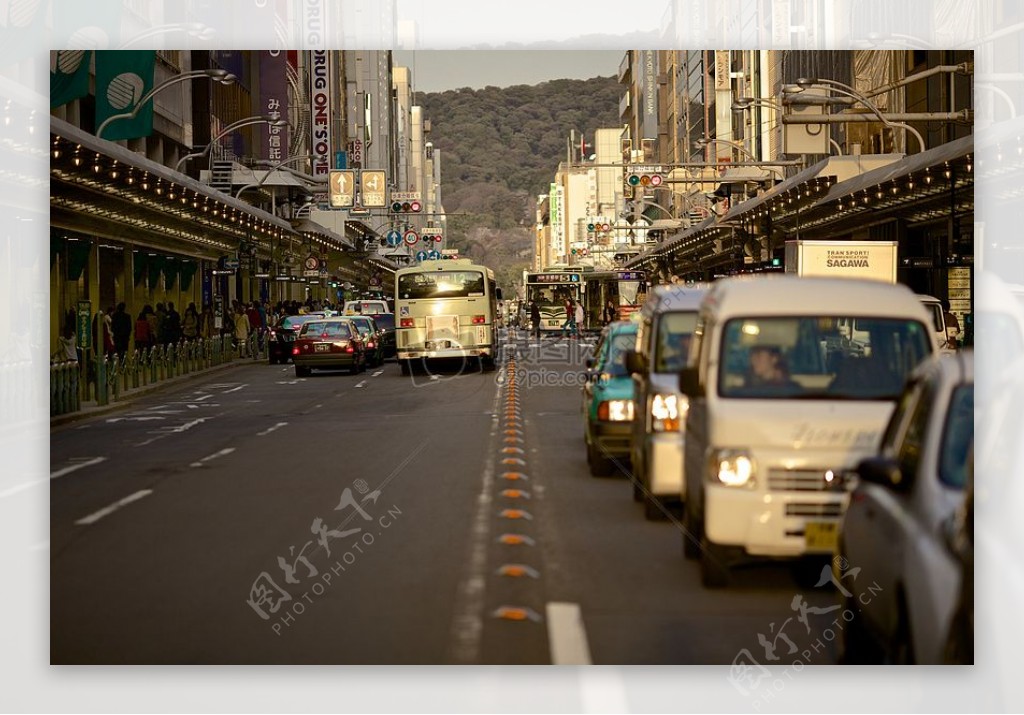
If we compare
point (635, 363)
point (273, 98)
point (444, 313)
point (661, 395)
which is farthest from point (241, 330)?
point (661, 395)

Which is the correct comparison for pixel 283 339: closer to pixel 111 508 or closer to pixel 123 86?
pixel 123 86

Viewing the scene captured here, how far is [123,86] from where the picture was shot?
3462cm

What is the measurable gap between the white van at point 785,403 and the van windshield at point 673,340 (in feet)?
9.49

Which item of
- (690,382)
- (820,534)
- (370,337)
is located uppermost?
(690,382)

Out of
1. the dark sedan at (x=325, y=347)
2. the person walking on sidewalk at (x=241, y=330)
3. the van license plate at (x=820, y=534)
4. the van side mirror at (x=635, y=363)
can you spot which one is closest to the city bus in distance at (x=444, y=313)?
the dark sedan at (x=325, y=347)

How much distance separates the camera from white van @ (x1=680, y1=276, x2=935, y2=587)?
891cm

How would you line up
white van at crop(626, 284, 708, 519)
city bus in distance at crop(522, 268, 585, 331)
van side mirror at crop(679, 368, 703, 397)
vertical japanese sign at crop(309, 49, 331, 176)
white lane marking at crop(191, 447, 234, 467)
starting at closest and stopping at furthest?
van side mirror at crop(679, 368, 703, 397) < white van at crop(626, 284, 708, 519) < white lane marking at crop(191, 447, 234, 467) < city bus in distance at crop(522, 268, 585, 331) < vertical japanese sign at crop(309, 49, 331, 176)

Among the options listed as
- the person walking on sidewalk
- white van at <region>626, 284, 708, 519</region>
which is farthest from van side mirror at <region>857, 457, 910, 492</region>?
the person walking on sidewalk

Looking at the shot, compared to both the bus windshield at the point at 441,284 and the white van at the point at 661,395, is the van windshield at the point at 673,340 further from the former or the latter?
the bus windshield at the point at 441,284

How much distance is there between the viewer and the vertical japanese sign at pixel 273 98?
272 feet

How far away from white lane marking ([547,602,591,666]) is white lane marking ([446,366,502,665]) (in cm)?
39

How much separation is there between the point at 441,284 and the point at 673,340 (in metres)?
31.4

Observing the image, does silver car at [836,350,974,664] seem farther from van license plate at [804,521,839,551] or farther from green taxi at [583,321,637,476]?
green taxi at [583,321,637,476]

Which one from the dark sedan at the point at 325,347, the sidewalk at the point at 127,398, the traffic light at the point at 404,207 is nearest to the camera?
the sidewalk at the point at 127,398
